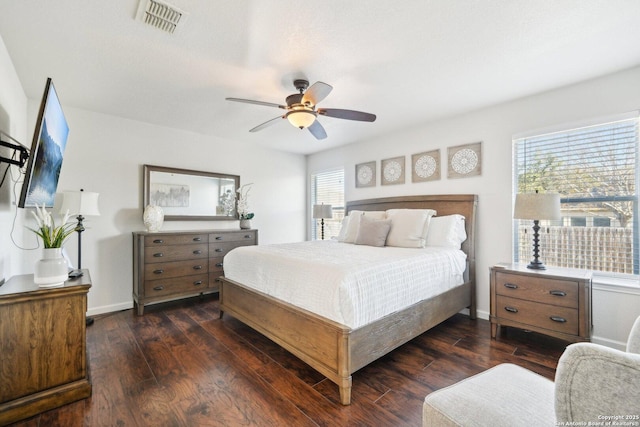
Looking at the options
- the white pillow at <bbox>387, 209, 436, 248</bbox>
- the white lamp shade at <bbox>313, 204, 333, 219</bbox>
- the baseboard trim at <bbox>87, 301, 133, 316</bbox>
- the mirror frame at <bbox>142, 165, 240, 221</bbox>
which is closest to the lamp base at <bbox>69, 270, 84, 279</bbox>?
the baseboard trim at <bbox>87, 301, 133, 316</bbox>

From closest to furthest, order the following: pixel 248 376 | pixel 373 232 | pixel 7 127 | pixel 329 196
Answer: pixel 248 376
pixel 7 127
pixel 373 232
pixel 329 196

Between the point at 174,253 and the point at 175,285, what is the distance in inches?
16.2

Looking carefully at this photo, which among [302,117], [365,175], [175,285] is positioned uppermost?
[302,117]

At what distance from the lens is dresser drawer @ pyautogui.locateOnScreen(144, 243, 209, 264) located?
137 inches

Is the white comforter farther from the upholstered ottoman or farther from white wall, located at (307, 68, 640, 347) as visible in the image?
the upholstered ottoman

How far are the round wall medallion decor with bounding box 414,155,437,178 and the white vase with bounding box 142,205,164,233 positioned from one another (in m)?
3.53

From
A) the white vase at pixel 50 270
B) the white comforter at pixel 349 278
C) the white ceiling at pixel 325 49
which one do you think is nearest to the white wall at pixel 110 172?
the white ceiling at pixel 325 49

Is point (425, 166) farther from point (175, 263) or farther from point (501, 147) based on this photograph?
point (175, 263)

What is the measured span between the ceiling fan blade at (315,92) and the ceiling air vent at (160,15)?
94 cm

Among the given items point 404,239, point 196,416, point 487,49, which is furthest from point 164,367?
point 487,49

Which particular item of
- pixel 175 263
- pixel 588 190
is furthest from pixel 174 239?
pixel 588 190

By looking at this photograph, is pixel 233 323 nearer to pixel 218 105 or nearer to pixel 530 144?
pixel 218 105

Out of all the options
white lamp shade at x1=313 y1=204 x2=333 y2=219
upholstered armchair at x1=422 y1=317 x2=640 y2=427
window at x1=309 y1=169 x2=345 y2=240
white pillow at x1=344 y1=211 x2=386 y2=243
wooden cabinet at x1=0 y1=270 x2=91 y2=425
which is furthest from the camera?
window at x1=309 y1=169 x2=345 y2=240

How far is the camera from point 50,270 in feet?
5.95
